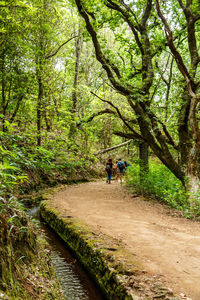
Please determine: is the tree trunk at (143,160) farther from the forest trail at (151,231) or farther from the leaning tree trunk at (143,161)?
the forest trail at (151,231)

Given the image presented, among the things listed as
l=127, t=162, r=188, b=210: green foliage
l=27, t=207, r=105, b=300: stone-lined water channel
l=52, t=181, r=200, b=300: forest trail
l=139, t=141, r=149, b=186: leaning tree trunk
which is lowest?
l=27, t=207, r=105, b=300: stone-lined water channel

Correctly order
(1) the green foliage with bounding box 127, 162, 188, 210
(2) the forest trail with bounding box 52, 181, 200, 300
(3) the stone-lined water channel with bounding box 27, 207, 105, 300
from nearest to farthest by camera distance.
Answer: (2) the forest trail with bounding box 52, 181, 200, 300 → (3) the stone-lined water channel with bounding box 27, 207, 105, 300 → (1) the green foliage with bounding box 127, 162, 188, 210

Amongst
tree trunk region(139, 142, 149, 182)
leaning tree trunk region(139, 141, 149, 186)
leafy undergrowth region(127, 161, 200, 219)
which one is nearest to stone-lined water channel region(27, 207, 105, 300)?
leafy undergrowth region(127, 161, 200, 219)

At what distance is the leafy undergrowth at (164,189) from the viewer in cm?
854

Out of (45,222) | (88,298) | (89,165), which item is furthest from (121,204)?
(89,165)

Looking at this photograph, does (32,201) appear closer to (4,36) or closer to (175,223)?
(175,223)

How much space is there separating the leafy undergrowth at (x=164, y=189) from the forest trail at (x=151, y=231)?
0.50m

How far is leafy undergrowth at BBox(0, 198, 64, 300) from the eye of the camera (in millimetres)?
2318

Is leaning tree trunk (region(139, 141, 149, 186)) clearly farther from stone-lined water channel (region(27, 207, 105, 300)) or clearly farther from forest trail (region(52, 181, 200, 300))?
stone-lined water channel (region(27, 207, 105, 300))

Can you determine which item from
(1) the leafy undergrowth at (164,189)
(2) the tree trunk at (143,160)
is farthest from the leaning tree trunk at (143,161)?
(1) the leafy undergrowth at (164,189)

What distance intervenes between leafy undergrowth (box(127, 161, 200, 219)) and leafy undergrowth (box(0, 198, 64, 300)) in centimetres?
614

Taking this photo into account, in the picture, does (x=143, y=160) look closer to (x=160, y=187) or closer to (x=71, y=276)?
(x=160, y=187)

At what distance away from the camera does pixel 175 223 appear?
7211mm

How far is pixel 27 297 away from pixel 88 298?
2150 millimetres
